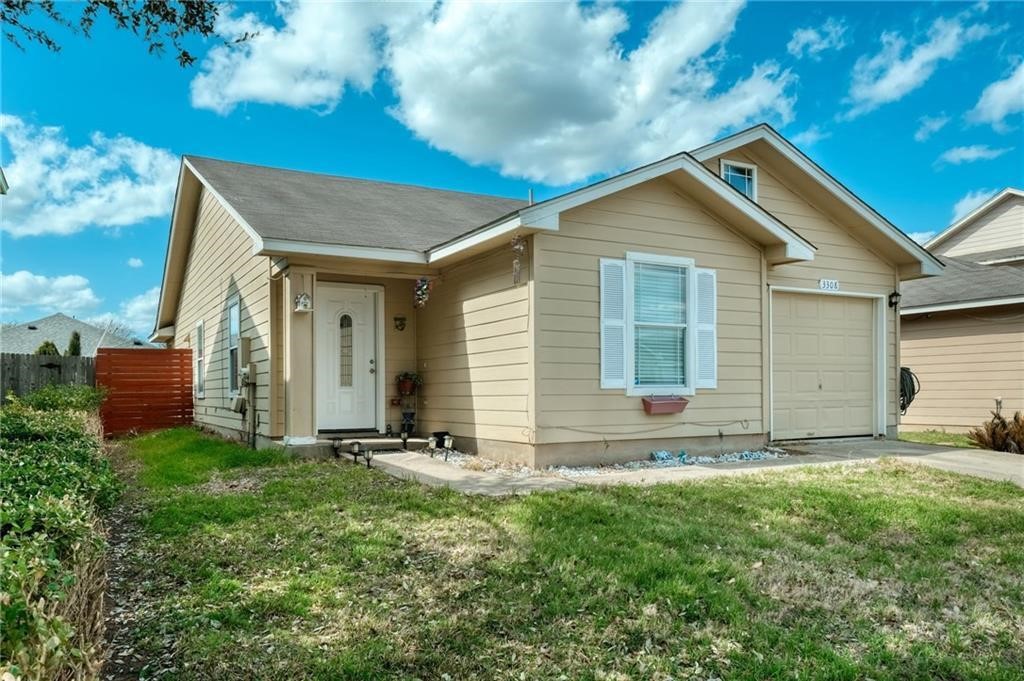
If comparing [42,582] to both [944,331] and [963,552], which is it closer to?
[963,552]

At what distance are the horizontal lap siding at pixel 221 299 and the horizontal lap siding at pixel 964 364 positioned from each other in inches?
491

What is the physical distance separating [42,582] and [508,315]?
19.2ft

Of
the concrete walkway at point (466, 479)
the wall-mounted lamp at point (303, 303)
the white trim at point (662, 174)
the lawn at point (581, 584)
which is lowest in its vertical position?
the lawn at point (581, 584)

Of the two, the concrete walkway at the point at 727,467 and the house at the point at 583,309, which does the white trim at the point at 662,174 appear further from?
the concrete walkway at the point at 727,467

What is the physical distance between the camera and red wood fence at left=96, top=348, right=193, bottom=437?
44.5 feet

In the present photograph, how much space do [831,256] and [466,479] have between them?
6932 millimetres

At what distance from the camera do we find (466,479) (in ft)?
21.2

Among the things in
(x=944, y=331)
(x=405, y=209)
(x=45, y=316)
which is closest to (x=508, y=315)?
(x=405, y=209)

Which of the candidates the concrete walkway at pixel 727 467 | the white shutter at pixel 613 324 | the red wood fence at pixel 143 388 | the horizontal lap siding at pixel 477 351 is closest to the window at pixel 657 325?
the white shutter at pixel 613 324

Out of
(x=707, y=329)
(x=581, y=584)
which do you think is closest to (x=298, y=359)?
(x=707, y=329)

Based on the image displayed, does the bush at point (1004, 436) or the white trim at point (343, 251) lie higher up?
the white trim at point (343, 251)

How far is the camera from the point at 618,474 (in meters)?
6.95

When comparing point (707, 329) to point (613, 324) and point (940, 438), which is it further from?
point (940, 438)

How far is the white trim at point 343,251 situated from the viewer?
301 inches
